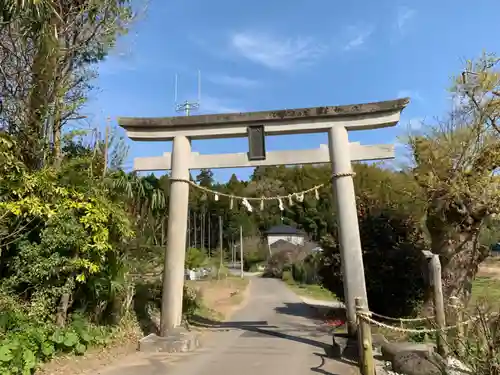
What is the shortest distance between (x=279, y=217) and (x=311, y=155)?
57.4 metres

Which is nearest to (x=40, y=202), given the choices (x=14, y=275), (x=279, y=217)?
(x=14, y=275)

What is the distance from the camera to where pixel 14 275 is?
774 centimetres

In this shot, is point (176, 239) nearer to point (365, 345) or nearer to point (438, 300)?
point (365, 345)

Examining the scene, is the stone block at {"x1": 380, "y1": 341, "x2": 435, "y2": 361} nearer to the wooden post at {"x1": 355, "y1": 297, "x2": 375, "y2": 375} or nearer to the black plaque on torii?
the wooden post at {"x1": 355, "y1": 297, "x2": 375, "y2": 375}

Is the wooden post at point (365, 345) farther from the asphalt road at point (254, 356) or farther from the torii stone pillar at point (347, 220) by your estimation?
the torii stone pillar at point (347, 220)

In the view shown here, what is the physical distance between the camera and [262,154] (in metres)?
9.34

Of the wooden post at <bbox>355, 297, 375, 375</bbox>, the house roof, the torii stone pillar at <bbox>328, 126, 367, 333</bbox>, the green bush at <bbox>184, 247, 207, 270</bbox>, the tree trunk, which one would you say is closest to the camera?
the wooden post at <bbox>355, 297, 375, 375</bbox>

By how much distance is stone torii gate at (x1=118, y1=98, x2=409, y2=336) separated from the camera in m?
8.66

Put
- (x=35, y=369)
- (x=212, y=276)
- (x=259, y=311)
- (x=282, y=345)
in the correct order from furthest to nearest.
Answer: (x=212, y=276) < (x=259, y=311) < (x=282, y=345) < (x=35, y=369)

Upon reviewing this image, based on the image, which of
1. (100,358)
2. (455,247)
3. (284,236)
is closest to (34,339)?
(100,358)

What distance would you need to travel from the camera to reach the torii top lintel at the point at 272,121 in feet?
29.4

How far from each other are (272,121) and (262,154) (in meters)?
0.76

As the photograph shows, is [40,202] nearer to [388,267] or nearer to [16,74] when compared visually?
[16,74]

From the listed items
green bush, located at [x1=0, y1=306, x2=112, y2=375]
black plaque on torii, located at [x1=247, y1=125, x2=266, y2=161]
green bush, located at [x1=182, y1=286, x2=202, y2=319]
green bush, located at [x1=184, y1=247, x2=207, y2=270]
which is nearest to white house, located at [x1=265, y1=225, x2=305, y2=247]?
green bush, located at [x1=184, y1=247, x2=207, y2=270]
